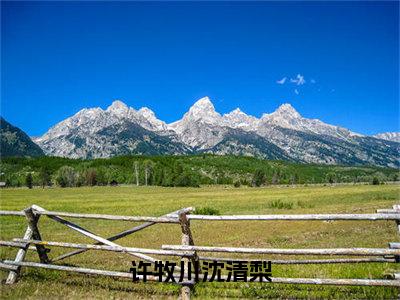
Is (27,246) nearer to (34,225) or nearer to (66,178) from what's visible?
(34,225)

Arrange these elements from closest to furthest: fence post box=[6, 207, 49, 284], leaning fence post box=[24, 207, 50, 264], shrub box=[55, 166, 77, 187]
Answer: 1. fence post box=[6, 207, 49, 284]
2. leaning fence post box=[24, 207, 50, 264]
3. shrub box=[55, 166, 77, 187]

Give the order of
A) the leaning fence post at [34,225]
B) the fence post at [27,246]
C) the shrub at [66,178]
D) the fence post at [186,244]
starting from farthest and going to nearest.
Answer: the shrub at [66,178], the leaning fence post at [34,225], the fence post at [27,246], the fence post at [186,244]

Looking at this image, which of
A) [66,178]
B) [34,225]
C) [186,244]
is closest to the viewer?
[186,244]

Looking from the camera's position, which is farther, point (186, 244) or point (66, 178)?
point (66, 178)

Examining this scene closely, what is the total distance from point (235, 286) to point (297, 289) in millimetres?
1594

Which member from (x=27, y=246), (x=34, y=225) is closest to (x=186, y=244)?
(x=34, y=225)

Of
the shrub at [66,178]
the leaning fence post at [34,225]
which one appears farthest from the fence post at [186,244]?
the shrub at [66,178]

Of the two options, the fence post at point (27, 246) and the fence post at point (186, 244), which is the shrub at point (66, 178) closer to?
the fence post at point (27, 246)

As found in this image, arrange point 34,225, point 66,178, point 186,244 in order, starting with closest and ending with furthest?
point 186,244 → point 34,225 → point 66,178

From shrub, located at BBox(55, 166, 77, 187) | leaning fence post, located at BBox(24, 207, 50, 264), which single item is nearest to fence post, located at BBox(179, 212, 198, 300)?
leaning fence post, located at BBox(24, 207, 50, 264)

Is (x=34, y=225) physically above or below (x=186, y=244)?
above

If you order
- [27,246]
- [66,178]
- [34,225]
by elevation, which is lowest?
[27,246]

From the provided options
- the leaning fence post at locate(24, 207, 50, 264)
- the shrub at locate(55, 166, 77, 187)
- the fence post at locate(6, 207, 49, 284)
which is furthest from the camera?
the shrub at locate(55, 166, 77, 187)

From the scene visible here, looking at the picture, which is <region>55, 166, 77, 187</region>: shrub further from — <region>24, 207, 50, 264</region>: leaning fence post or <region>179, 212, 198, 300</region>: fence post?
<region>179, 212, 198, 300</region>: fence post
